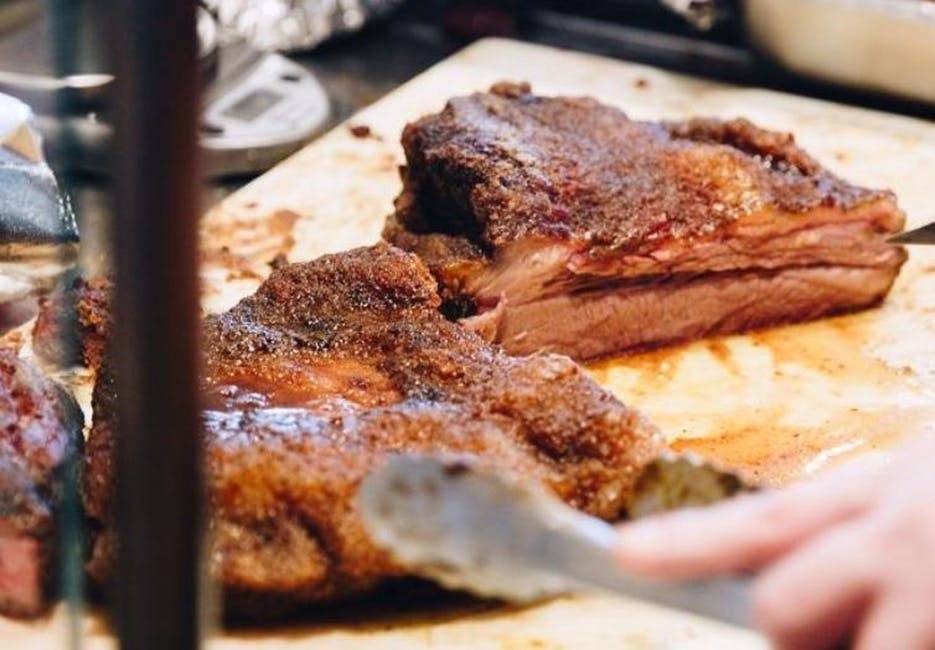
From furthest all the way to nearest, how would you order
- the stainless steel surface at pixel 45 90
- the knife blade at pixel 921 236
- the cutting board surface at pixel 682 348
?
the stainless steel surface at pixel 45 90 < the knife blade at pixel 921 236 < the cutting board surface at pixel 682 348

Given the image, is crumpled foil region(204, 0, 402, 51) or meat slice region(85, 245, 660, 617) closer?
meat slice region(85, 245, 660, 617)

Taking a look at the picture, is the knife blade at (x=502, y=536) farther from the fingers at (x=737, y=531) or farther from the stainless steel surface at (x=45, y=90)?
the stainless steel surface at (x=45, y=90)

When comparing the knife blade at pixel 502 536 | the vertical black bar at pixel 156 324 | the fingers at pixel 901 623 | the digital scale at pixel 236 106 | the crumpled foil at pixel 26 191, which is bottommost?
the digital scale at pixel 236 106

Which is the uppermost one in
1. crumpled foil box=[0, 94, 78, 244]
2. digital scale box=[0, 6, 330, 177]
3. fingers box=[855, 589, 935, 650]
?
fingers box=[855, 589, 935, 650]

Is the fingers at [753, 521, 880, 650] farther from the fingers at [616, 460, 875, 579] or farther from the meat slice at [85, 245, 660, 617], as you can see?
the meat slice at [85, 245, 660, 617]

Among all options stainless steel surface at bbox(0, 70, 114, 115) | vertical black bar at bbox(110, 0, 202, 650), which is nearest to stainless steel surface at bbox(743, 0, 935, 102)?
stainless steel surface at bbox(0, 70, 114, 115)

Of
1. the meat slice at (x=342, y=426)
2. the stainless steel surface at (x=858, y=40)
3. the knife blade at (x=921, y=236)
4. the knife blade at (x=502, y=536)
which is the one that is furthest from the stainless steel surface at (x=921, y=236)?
the knife blade at (x=502, y=536)

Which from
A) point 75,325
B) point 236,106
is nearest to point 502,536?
point 75,325

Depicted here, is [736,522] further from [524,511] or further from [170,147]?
[170,147]
